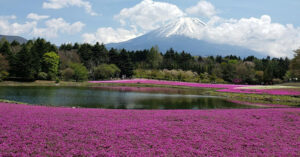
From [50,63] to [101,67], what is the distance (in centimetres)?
1958

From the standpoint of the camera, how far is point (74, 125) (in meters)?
13.8

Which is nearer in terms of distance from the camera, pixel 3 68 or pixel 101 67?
pixel 3 68

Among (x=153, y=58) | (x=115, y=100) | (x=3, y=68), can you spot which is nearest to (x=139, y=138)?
(x=115, y=100)

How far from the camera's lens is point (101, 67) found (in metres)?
90.1

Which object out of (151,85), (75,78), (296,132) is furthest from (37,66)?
(296,132)

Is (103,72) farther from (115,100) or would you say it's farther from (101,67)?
(115,100)

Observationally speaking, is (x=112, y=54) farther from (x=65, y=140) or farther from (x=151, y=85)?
(x=65, y=140)

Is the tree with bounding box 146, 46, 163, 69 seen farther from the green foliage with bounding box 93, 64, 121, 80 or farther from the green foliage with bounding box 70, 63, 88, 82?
the green foliage with bounding box 70, 63, 88, 82

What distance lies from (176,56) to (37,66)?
88.6 metres

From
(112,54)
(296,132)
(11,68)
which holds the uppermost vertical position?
(112,54)

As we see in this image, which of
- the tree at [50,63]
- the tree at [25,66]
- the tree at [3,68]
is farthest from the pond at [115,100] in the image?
the tree at [50,63]

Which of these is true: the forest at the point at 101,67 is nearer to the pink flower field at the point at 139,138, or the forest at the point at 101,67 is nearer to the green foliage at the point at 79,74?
the green foliage at the point at 79,74

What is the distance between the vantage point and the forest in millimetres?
71000

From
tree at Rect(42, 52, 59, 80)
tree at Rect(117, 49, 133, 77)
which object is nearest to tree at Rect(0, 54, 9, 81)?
tree at Rect(42, 52, 59, 80)
